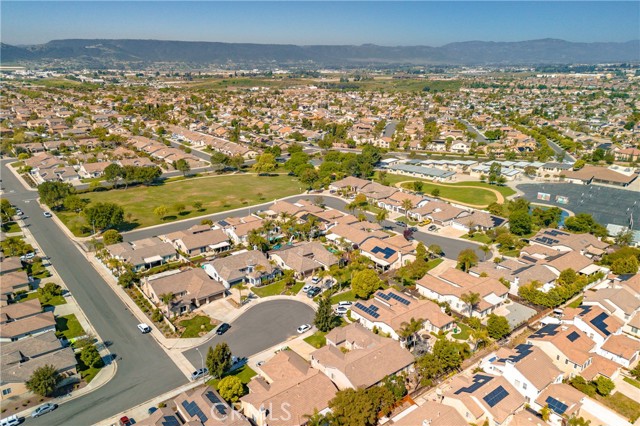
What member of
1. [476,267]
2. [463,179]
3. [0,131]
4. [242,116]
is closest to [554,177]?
[463,179]

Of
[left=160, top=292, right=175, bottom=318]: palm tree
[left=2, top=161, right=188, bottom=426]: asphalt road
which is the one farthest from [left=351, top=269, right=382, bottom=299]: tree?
[left=2, top=161, right=188, bottom=426]: asphalt road

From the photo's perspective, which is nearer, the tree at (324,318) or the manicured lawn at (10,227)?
the tree at (324,318)

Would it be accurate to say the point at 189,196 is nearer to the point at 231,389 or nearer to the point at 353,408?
the point at 231,389

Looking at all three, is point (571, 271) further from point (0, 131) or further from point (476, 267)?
point (0, 131)

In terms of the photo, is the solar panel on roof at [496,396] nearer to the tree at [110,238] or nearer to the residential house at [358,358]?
the residential house at [358,358]

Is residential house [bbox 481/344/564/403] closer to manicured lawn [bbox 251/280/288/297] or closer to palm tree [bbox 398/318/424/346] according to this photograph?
palm tree [bbox 398/318/424/346]

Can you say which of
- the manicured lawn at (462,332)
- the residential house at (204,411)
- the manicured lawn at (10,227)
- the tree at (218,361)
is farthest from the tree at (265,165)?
the residential house at (204,411)

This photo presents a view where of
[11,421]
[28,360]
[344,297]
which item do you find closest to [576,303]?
[344,297]
